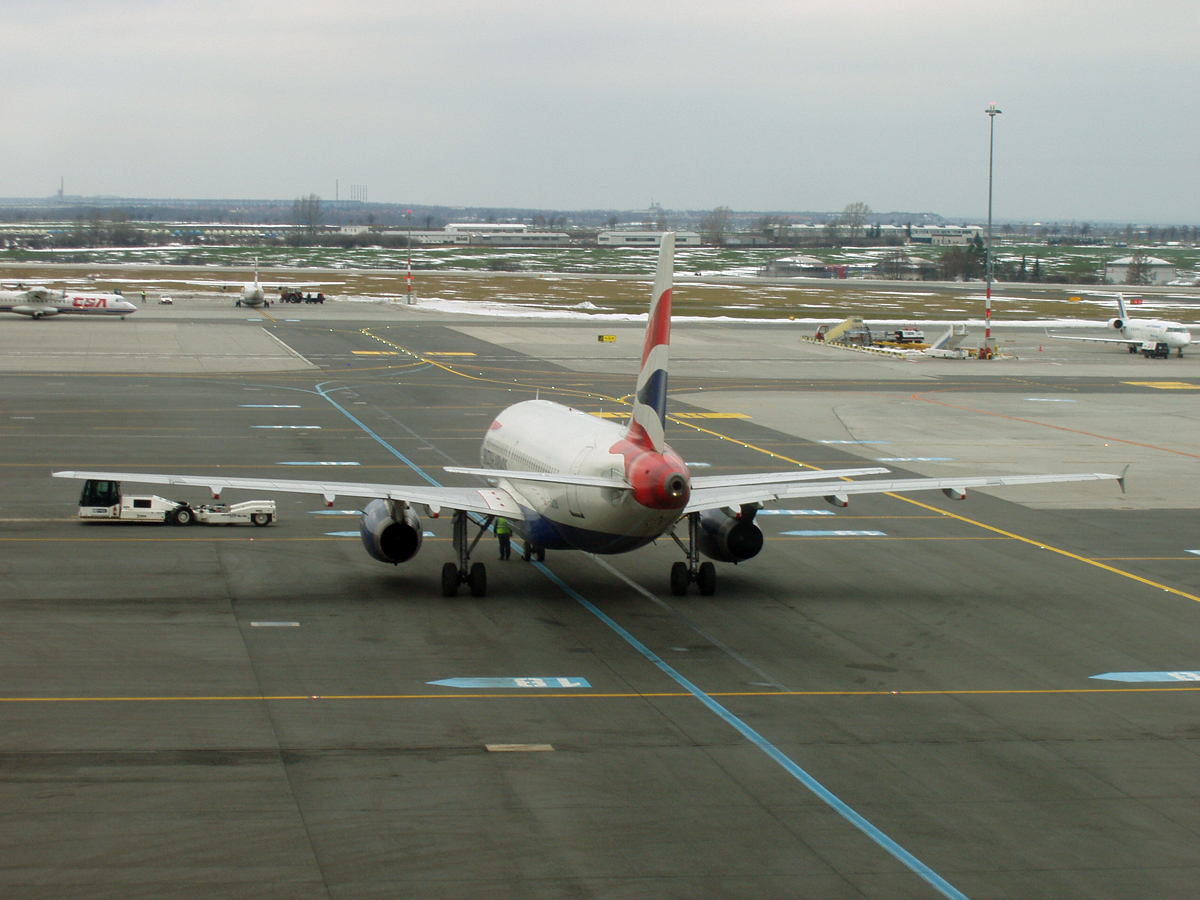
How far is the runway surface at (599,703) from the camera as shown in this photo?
16.9 m

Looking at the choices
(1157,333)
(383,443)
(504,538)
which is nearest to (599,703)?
(504,538)

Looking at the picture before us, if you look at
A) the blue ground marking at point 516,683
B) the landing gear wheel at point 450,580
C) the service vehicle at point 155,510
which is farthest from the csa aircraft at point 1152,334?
the blue ground marking at point 516,683

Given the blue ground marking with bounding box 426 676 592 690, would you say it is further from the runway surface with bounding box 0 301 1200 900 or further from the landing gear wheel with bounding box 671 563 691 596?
the landing gear wheel with bounding box 671 563 691 596

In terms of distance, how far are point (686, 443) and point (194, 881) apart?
138 feet

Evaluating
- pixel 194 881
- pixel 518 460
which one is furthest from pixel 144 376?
pixel 194 881

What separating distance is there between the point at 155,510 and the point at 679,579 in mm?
17214

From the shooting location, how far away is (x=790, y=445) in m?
56.7

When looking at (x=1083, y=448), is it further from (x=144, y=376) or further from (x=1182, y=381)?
(x=144, y=376)

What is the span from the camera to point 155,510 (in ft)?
127

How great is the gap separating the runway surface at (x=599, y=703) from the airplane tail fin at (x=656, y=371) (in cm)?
450

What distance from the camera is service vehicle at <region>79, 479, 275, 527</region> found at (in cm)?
3828

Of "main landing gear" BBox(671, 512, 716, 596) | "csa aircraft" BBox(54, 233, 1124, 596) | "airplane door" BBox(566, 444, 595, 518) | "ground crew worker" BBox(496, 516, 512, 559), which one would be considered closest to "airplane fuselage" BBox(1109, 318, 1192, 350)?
"csa aircraft" BBox(54, 233, 1124, 596)

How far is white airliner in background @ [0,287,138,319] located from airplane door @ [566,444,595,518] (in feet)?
322

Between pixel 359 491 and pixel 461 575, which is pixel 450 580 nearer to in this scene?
pixel 461 575
